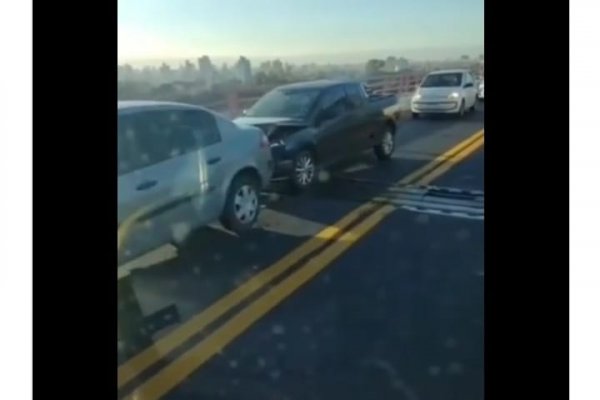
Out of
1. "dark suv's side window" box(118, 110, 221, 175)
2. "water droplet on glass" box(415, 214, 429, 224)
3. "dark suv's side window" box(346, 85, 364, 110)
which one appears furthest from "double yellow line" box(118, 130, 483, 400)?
"dark suv's side window" box(118, 110, 221, 175)

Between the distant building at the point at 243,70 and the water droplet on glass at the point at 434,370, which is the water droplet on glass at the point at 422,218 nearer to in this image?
the water droplet on glass at the point at 434,370

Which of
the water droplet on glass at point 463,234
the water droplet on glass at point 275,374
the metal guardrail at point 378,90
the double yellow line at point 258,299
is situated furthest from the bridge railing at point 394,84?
the water droplet on glass at point 275,374

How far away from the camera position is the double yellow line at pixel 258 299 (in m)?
1.48

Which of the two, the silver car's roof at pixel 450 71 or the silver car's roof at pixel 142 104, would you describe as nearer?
the silver car's roof at pixel 450 71

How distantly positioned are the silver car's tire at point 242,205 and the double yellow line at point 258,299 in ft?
0.31

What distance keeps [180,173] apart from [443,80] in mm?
499

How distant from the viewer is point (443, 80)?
145 cm

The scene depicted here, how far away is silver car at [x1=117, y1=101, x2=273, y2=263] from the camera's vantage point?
152cm

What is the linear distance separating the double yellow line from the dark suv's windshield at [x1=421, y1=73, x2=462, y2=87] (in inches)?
4.9

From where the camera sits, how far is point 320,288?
1.48 m

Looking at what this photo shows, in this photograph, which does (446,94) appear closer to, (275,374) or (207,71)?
(207,71)
